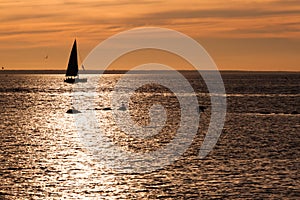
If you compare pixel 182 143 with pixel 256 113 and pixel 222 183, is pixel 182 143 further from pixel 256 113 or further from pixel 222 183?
pixel 256 113

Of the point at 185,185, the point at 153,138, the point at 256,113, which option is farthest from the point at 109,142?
the point at 256,113

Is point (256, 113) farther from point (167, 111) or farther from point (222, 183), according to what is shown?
point (222, 183)

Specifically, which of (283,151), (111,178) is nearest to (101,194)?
(111,178)

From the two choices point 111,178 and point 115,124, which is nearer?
point 111,178

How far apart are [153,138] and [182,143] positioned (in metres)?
10.0

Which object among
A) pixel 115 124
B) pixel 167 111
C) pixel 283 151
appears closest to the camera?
pixel 283 151

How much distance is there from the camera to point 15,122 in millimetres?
129750

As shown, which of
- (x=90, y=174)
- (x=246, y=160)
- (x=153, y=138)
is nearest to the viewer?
(x=90, y=174)

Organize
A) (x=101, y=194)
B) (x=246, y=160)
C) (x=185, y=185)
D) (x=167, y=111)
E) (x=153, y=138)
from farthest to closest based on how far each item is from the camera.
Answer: (x=167, y=111) < (x=153, y=138) < (x=246, y=160) < (x=185, y=185) < (x=101, y=194)

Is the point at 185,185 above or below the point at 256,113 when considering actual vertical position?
below

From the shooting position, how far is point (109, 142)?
Result: 96.5 m

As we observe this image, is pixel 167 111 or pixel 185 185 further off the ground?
pixel 167 111

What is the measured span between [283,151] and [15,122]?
2520 inches

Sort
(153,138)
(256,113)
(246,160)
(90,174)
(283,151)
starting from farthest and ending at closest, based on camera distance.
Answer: (256,113)
(153,138)
(283,151)
(246,160)
(90,174)
